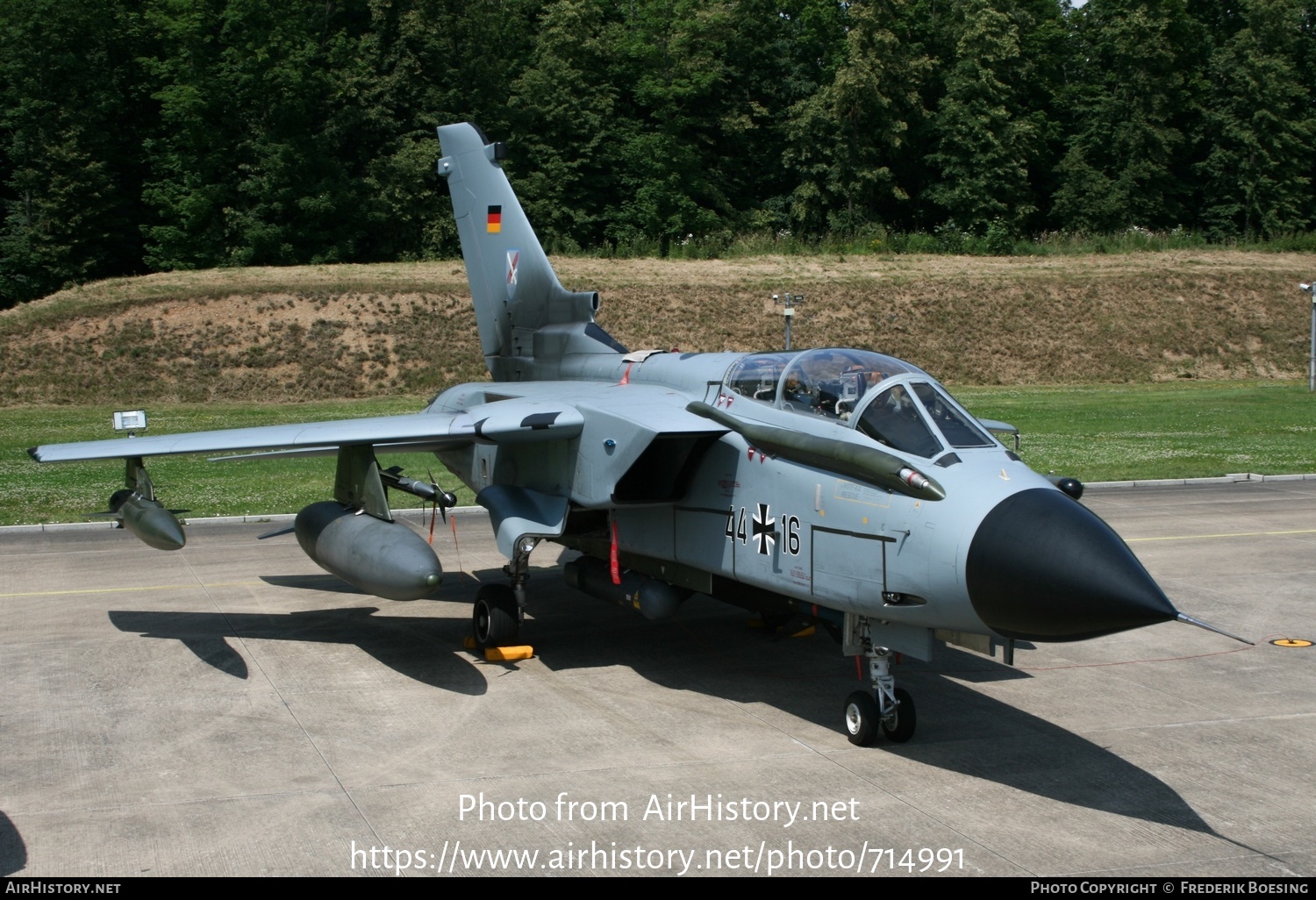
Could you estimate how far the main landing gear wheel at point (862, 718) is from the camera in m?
8.35

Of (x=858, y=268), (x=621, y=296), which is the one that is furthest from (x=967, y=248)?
(x=621, y=296)

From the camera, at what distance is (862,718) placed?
8.41 m

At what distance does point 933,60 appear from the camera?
74.1 meters

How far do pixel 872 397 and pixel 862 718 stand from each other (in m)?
2.37

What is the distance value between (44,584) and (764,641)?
29.7 ft

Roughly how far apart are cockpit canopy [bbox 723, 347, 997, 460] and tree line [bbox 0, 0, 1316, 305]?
178 feet

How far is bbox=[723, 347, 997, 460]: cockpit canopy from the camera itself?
26.5ft

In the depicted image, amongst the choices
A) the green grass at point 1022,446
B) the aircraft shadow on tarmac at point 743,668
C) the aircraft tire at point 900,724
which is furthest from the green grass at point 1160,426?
the aircraft tire at point 900,724

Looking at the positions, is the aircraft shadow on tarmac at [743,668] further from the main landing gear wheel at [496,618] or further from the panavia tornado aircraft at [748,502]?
the panavia tornado aircraft at [748,502]

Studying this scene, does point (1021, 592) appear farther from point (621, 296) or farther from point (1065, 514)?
point (621, 296)

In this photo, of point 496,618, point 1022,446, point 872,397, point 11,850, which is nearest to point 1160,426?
point 1022,446

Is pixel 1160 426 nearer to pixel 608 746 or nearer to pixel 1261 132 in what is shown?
pixel 608 746

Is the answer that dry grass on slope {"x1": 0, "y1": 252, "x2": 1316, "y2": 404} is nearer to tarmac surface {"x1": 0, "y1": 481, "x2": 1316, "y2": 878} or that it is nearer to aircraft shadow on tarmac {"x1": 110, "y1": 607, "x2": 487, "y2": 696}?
aircraft shadow on tarmac {"x1": 110, "y1": 607, "x2": 487, "y2": 696}

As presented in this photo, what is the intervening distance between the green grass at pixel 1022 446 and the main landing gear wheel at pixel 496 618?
5.94 metres
